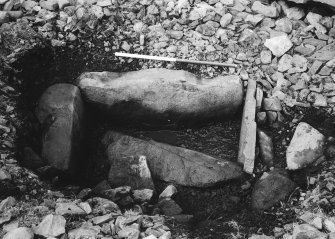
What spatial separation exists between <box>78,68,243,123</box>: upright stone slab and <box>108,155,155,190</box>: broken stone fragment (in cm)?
44

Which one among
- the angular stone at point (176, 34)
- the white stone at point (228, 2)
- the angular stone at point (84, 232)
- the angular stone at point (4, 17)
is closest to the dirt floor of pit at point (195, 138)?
the angular stone at point (176, 34)

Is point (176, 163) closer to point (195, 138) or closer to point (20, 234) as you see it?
point (195, 138)

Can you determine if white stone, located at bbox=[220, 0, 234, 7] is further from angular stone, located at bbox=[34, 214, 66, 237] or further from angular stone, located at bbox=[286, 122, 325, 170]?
angular stone, located at bbox=[34, 214, 66, 237]

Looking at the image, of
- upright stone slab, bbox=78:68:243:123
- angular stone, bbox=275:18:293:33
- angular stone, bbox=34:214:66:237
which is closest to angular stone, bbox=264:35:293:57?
angular stone, bbox=275:18:293:33

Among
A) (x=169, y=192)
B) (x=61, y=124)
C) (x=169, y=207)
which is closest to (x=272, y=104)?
(x=169, y=192)

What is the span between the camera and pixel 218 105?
374 cm

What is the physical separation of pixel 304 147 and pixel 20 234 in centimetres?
228

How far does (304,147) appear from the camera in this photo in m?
3.53

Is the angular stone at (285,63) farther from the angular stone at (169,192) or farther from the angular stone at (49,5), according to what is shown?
the angular stone at (49,5)

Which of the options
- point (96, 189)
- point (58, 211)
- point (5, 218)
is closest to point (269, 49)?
point (96, 189)

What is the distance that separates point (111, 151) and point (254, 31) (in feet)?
5.85

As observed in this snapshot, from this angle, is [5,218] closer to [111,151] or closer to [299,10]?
[111,151]

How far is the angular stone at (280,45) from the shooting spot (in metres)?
3.98

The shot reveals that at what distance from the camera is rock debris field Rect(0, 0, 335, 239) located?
298 centimetres
